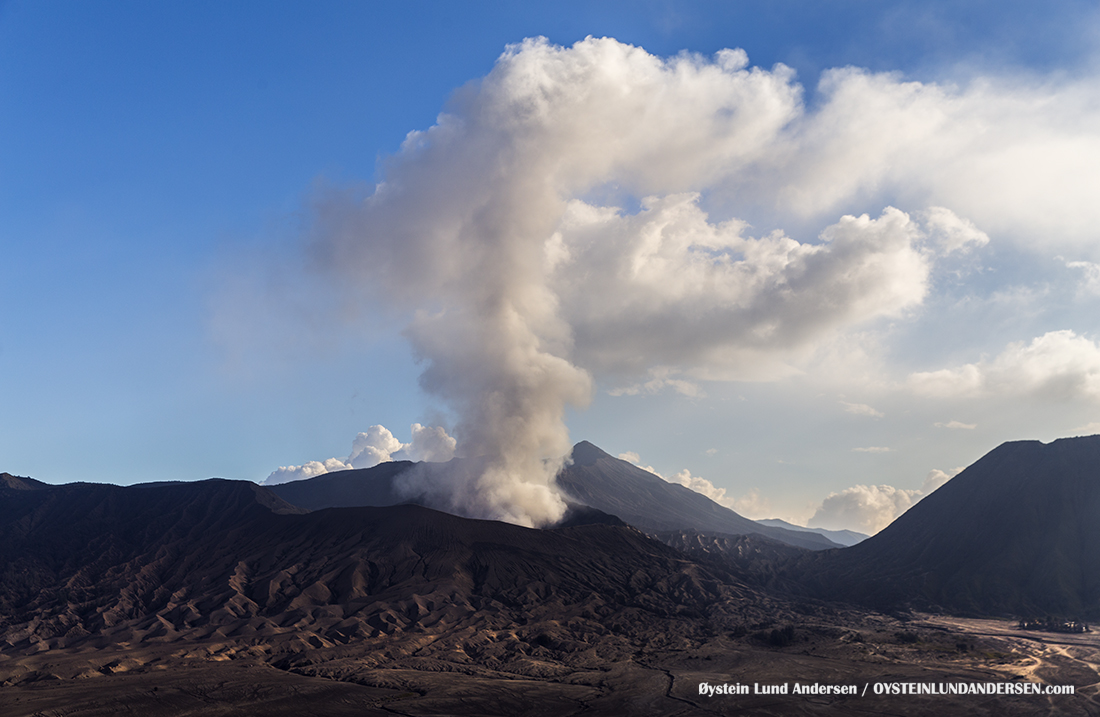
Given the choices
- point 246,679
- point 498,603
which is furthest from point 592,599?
point 246,679

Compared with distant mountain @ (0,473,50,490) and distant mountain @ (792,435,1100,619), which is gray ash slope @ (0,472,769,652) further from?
distant mountain @ (792,435,1100,619)

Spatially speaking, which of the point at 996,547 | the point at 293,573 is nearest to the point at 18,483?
the point at 293,573

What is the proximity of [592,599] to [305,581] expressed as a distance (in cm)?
5032

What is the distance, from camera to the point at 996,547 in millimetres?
132625

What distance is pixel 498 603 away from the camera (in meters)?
106

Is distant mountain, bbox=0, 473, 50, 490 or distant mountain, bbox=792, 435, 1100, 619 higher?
distant mountain, bbox=0, 473, 50, 490

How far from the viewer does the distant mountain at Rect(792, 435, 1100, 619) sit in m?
120

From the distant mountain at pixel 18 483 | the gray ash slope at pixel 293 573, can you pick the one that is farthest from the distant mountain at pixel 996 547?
the distant mountain at pixel 18 483

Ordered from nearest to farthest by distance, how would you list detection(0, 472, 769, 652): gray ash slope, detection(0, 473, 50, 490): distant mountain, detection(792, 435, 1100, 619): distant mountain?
detection(0, 472, 769, 652): gray ash slope < detection(792, 435, 1100, 619): distant mountain < detection(0, 473, 50, 490): distant mountain

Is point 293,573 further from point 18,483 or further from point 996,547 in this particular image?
point 996,547

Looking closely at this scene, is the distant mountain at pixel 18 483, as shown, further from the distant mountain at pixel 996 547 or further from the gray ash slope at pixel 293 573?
the distant mountain at pixel 996 547

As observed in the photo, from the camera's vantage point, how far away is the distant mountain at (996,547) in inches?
4732

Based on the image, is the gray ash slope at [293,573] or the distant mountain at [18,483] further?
the distant mountain at [18,483]

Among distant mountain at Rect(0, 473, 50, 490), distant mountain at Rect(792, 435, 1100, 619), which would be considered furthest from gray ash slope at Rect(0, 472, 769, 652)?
distant mountain at Rect(792, 435, 1100, 619)
